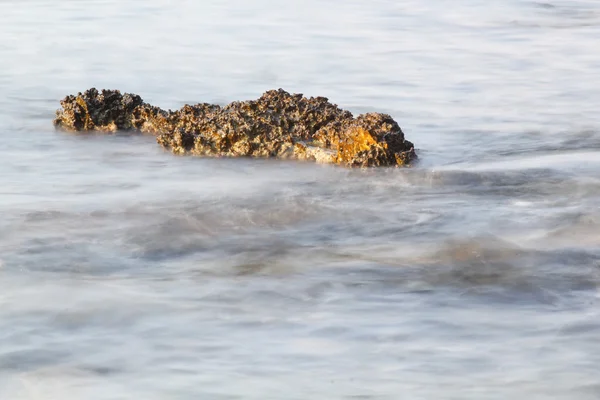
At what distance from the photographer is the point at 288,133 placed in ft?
20.3

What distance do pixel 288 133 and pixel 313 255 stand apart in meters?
1.79

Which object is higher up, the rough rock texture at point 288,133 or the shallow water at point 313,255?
the rough rock texture at point 288,133

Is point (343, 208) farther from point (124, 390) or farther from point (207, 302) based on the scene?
point (124, 390)

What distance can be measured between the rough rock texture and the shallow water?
13 centimetres

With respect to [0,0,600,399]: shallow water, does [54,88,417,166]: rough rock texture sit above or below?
above

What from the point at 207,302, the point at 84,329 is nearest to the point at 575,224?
the point at 207,302

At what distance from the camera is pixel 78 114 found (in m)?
6.97

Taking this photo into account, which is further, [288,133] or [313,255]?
[288,133]

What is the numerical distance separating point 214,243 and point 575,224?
5.67 ft

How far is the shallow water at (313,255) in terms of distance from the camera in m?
3.38

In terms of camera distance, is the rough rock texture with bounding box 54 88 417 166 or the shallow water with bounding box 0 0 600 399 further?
the rough rock texture with bounding box 54 88 417 166

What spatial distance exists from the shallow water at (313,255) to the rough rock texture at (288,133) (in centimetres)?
13

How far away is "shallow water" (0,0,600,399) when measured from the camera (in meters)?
3.38

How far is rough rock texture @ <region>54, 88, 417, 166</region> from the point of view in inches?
233
